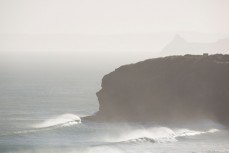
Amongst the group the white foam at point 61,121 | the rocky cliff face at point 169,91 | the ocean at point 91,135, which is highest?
the rocky cliff face at point 169,91

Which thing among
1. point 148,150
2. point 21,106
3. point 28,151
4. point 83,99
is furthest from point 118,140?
point 83,99

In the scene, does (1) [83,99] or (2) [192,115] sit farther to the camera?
(1) [83,99]

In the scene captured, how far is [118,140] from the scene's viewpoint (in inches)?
3248

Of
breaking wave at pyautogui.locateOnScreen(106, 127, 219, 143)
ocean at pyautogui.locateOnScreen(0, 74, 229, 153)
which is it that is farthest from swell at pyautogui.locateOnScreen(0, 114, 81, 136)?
breaking wave at pyautogui.locateOnScreen(106, 127, 219, 143)

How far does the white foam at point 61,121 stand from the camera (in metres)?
96.4

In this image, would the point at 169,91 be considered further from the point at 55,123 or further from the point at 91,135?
the point at 55,123

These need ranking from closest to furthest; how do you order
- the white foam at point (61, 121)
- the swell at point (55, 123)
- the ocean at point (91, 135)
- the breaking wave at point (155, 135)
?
the ocean at point (91, 135)
the breaking wave at point (155, 135)
the swell at point (55, 123)
the white foam at point (61, 121)

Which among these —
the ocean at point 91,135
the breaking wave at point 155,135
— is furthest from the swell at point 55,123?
the breaking wave at point 155,135

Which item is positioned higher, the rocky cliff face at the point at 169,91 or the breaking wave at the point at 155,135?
the rocky cliff face at the point at 169,91

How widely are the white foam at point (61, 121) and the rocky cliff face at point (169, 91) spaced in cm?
413

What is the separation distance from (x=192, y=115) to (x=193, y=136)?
35.5ft

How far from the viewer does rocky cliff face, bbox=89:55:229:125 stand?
94.1 m

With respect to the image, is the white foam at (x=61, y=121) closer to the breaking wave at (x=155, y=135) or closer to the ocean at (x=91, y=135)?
the ocean at (x=91, y=135)

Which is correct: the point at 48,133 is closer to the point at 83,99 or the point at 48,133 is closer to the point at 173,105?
the point at 173,105
